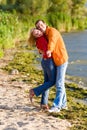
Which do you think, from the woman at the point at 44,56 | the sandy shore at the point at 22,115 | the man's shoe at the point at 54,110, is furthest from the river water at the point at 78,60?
the woman at the point at 44,56

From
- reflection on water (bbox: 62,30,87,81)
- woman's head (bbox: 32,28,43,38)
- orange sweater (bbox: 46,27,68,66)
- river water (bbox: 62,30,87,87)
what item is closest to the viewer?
orange sweater (bbox: 46,27,68,66)

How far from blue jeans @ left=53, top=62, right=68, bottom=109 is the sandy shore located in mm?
358

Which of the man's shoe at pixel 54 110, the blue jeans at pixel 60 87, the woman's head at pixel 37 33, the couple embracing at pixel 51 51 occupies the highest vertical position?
the woman's head at pixel 37 33

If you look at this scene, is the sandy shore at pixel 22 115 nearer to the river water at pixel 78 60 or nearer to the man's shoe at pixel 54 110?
the man's shoe at pixel 54 110

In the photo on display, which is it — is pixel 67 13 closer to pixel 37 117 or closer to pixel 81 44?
pixel 81 44

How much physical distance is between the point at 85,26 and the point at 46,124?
3465 cm

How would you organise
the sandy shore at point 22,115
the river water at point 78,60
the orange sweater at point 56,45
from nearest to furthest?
the sandy shore at point 22,115
the orange sweater at point 56,45
the river water at point 78,60

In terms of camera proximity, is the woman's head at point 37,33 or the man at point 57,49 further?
the woman's head at point 37,33

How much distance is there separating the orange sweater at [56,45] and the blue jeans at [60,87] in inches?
4.8

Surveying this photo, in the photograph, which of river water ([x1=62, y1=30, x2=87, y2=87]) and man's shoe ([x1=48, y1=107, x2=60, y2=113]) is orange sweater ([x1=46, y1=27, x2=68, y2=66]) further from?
river water ([x1=62, y1=30, x2=87, y2=87])

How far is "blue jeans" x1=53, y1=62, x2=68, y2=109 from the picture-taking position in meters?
8.73

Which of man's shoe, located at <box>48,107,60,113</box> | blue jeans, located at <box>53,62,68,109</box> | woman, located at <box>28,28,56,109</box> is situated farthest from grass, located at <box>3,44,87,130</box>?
woman, located at <box>28,28,56,109</box>

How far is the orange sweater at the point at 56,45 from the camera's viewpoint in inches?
332

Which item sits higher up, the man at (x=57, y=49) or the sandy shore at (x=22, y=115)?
the man at (x=57, y=49)
